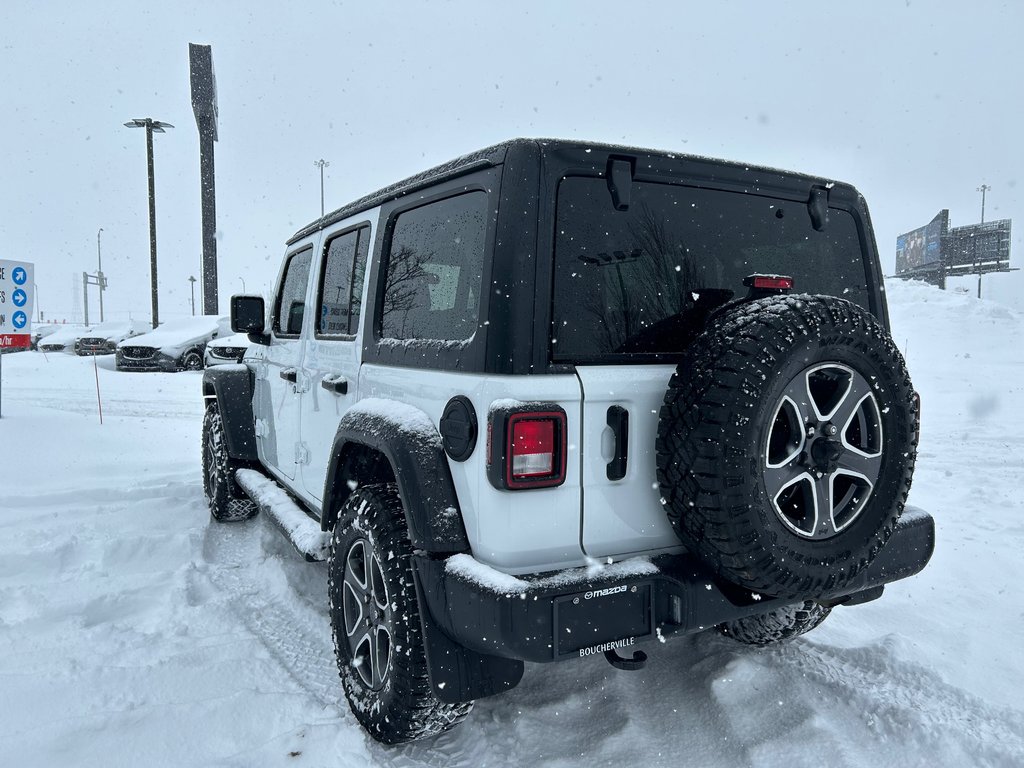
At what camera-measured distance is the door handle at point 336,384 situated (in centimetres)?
309

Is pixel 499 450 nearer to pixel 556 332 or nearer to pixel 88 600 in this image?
pixel 556 332

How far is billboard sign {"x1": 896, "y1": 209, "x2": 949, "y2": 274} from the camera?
141 ft

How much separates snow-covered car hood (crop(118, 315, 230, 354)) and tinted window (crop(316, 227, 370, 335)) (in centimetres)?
1608

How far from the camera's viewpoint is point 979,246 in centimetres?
4244

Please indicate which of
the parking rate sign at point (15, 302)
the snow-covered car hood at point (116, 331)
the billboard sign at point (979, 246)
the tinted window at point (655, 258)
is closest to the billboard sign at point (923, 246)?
the billboard sign at point (979, 246)

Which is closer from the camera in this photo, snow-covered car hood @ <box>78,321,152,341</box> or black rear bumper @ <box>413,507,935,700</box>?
black rear bumper @ <box>413,507,935,700</box>

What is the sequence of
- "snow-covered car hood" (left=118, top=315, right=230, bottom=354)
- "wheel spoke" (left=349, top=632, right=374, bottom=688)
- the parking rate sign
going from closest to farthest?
"wheel spoke" (left=349, top=632, right=374, bottom=688) < the parking rate sign < "snow-covered car hood" (left=118, top=315, right=230, bottom=354)

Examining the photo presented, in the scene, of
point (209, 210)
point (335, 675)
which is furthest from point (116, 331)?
point (335, 675)

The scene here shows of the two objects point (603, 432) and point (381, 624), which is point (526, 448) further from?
point (381, 624)

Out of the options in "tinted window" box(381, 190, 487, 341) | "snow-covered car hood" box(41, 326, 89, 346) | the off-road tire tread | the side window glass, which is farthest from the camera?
"snow-covered car hood" box(41, 326, 89, 346)

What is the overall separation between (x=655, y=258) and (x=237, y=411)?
3.52 metres

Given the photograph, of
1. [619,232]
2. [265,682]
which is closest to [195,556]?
[265,682]

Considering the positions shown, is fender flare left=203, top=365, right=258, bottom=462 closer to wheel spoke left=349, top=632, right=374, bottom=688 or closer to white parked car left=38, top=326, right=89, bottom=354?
wheel spoke left=349, top=632, right=374, bottom=688

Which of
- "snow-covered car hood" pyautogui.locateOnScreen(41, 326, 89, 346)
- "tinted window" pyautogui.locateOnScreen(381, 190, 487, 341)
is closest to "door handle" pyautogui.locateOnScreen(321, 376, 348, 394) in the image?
"tinted window" pyautogui.locateOnScreen(381, 190, 487, 341)
